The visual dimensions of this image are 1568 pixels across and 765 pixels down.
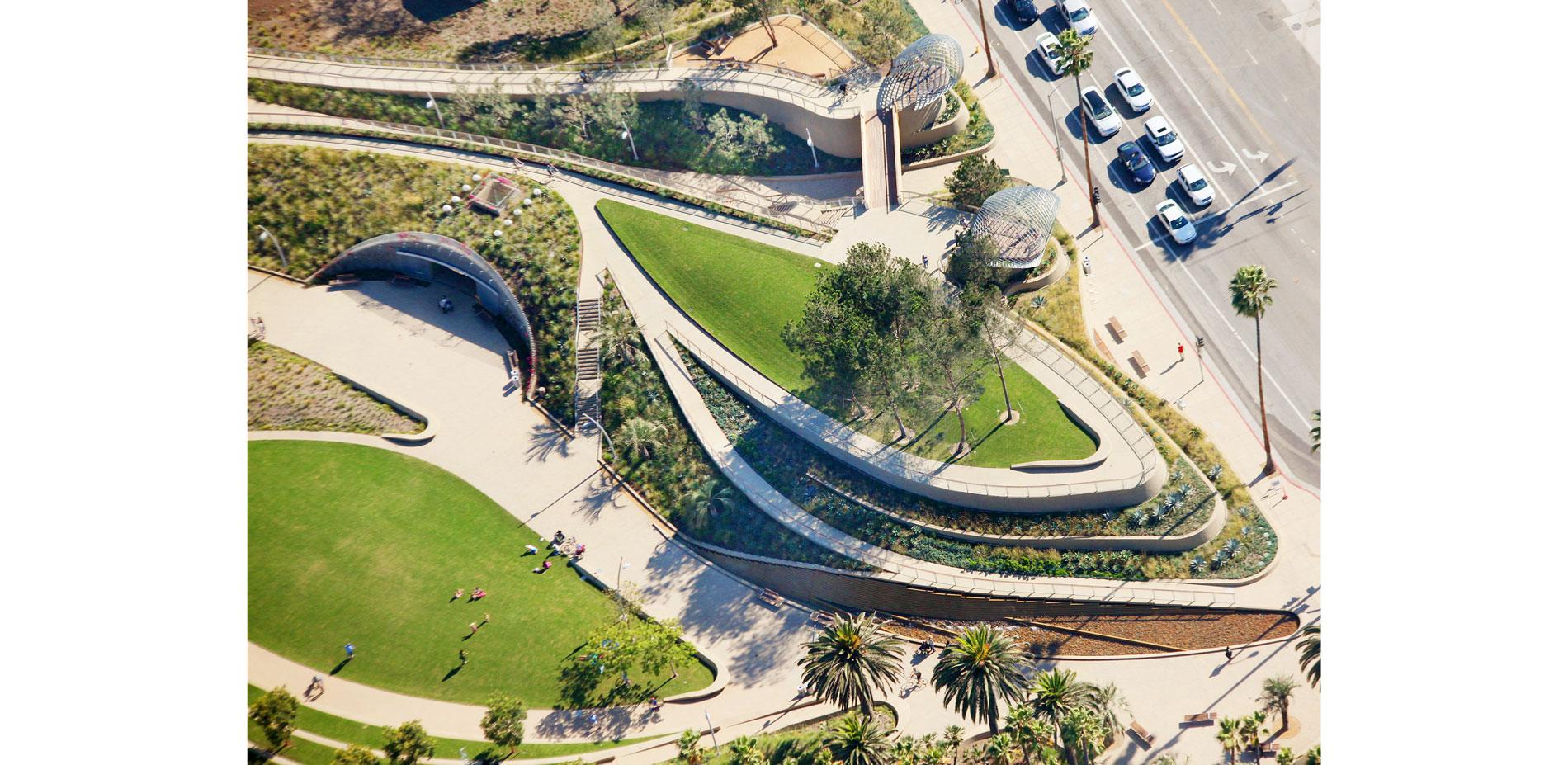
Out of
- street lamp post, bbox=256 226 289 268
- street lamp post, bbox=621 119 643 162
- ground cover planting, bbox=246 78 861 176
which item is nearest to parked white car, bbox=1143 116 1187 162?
ground cover planting, bbox=246 78 861 176

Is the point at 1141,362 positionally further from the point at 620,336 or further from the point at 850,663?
the point at 620,336

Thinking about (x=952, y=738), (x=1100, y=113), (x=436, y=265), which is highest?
(x=1100, y=113)

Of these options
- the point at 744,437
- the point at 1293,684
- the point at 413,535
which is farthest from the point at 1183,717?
the point at 413,535

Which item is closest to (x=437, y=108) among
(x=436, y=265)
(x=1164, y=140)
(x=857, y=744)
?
(x=436, y=265)

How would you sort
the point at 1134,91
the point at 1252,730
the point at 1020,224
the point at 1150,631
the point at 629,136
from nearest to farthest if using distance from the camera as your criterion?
the point at 1252,730
the point at 1150,631
the point at 1020,224
the point at 1134,91
the point at 629,136

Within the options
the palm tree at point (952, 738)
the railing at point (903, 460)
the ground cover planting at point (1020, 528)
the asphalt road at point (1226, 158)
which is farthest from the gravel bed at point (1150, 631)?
the asphalt road at point (1226, 158)

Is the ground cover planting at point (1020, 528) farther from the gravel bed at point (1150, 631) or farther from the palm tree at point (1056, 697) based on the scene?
the palm tree at point (1056, 697)

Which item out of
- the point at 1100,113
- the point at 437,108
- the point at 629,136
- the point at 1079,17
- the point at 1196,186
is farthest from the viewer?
the point at 437,108
